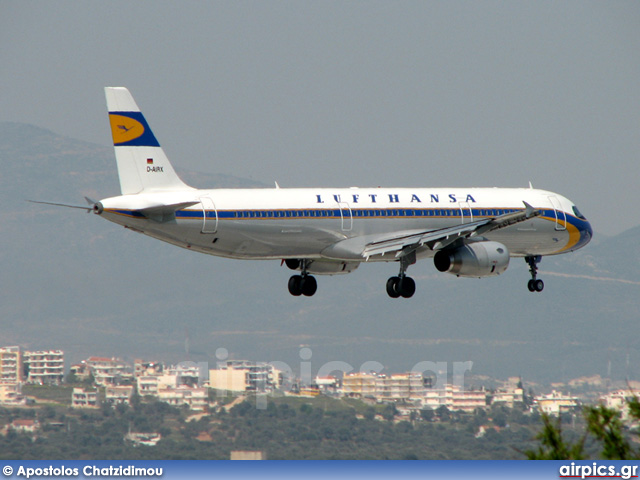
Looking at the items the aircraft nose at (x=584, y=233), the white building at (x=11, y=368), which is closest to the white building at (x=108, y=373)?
the white building at (x=11, y=368)

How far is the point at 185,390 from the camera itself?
403ft

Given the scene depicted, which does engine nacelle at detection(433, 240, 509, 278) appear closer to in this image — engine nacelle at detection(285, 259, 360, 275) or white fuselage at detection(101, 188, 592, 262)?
white fuselage at detection(101, 188, 592, 262)

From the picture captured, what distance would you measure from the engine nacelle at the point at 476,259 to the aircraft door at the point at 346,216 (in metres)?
4.45

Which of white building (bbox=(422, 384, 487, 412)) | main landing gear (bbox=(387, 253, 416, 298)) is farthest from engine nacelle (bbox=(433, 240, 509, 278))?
white building (bbox=(422, 384, 487, 412))

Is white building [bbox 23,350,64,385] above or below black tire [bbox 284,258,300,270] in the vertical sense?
below

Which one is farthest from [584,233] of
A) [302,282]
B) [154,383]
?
[154,383]

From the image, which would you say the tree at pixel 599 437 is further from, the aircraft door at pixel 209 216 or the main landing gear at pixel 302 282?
the main landing gear at pixel 302 282

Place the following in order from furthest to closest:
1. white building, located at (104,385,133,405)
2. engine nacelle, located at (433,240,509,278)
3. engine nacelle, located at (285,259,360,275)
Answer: white building, located at (104,385,133,405) → engine nacelle, located at (285,259,360,275) → engine nacelle, located at (433,240,509,278)

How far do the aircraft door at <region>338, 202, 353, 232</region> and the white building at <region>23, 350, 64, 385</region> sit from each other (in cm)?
8568

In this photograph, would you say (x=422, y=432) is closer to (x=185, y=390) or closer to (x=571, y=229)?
(x=185, y=390)

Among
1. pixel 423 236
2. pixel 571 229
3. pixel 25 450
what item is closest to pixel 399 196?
pixel 423 236

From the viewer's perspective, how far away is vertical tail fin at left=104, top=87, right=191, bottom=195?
186ft

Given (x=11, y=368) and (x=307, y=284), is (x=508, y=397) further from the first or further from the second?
(x=307, y=284)

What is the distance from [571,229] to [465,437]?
2308 inches
